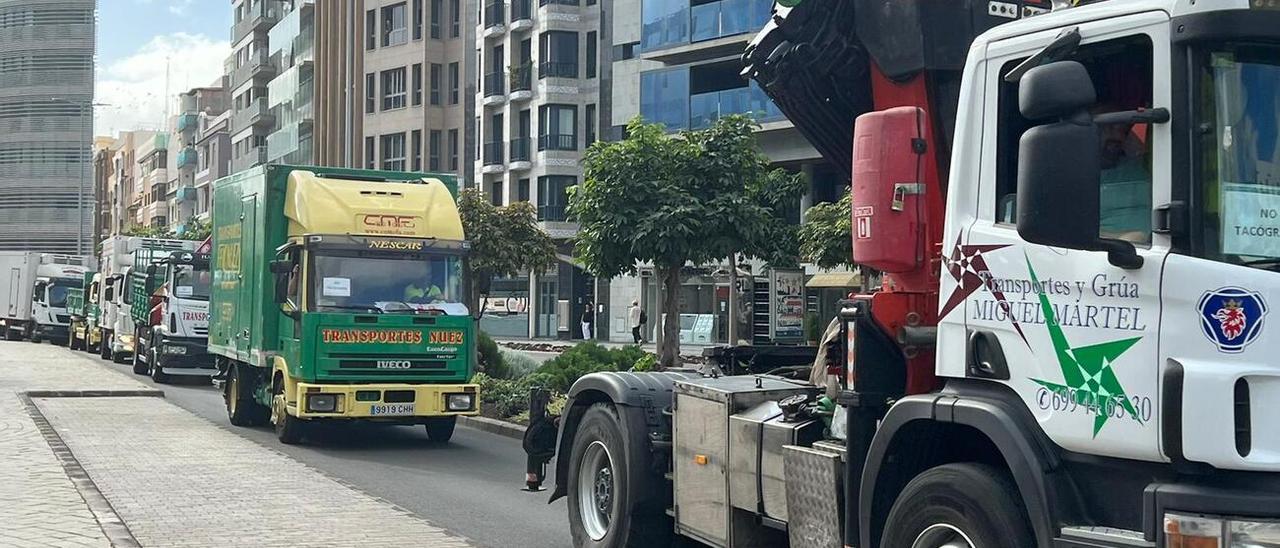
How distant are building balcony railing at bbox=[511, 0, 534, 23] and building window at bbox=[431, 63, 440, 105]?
8168mm

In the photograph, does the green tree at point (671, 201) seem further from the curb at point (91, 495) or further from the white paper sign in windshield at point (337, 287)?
the curb at point (91, 495)

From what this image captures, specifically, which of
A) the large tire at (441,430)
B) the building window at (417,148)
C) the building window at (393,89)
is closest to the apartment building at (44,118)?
the building window at (393,89)

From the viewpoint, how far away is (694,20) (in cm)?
4750

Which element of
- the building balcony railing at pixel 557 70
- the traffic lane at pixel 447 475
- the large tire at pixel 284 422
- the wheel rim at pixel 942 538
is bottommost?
the traffic lane at pixel 447 475

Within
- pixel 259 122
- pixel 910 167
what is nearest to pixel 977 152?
pixel 910 167

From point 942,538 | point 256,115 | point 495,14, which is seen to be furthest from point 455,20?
point 942,538

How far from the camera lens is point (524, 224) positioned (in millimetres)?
47312

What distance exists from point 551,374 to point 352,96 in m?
55.6

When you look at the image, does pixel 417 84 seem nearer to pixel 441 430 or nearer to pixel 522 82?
pixel 522 82

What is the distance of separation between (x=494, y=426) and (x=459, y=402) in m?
2.67

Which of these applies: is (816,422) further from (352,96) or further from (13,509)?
(352,96)

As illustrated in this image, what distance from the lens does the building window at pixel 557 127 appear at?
6091 cm

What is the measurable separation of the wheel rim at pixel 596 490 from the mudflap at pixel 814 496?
7.00ft

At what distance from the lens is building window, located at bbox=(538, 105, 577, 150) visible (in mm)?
60906
